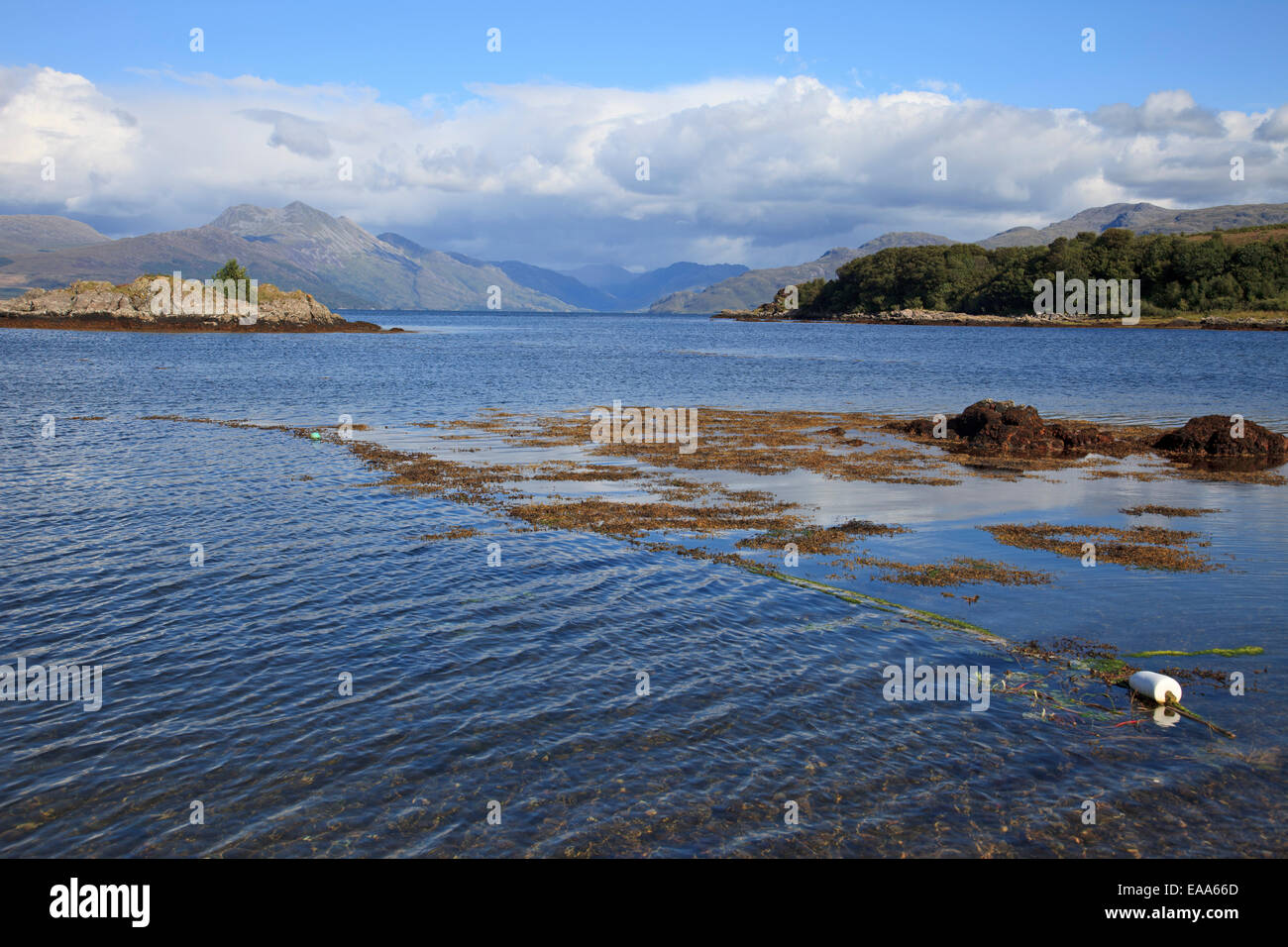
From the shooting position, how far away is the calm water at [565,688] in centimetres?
912

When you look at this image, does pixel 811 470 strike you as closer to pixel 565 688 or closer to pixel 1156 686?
pixel 1156 686

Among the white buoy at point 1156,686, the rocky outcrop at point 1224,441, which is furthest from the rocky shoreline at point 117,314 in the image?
the white buoy at point 1156,686

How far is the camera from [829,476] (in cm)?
3022

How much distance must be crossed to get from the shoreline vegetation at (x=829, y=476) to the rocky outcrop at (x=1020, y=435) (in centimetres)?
9

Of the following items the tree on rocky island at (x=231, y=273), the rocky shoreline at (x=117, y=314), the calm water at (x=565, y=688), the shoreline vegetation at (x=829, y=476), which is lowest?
the calm water at (x=565, y=688)

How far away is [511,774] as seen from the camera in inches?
397

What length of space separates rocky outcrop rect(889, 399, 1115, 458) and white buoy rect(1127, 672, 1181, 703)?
2556cm

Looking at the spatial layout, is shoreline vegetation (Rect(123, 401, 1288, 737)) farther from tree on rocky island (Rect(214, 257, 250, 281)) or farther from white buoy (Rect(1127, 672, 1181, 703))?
tree on rocky island (Rect(214, 257, 250, 281))

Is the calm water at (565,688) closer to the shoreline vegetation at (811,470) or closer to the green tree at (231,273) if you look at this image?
the shoreline vegetation at (811,470)

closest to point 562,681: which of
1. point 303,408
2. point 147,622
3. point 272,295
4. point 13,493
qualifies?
point 147,622

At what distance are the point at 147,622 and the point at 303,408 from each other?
4056 cm

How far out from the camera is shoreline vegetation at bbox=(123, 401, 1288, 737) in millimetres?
14430

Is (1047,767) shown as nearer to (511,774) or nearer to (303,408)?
(511,774)

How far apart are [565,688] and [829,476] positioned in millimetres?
19798
